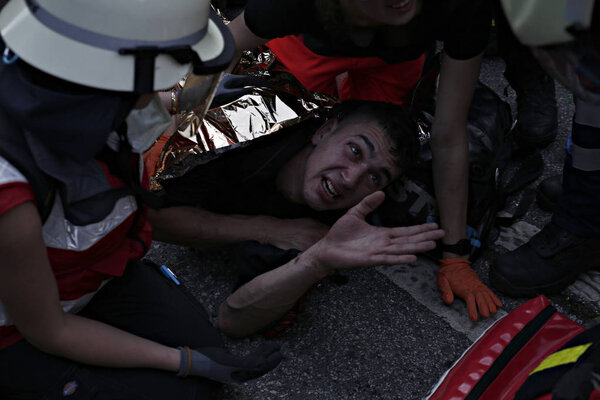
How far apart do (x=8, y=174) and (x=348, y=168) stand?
114cm

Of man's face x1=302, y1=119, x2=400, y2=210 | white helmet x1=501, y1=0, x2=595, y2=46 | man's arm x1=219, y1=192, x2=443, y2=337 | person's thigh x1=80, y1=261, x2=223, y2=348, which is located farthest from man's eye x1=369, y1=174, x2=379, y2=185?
white helmet x1=501, y1=0, x2=595, y2=46

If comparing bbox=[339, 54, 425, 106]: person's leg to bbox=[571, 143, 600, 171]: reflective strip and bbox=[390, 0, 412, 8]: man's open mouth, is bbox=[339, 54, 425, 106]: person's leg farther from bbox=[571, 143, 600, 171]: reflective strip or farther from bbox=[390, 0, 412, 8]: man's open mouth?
bbox=[571, 143, 600, 171]: reflective strip

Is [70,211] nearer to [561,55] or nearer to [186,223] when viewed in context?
[186,223]

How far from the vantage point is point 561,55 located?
40.7 inches

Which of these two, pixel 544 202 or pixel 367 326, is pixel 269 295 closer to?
pixel 367 326

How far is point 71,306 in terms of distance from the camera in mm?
1564

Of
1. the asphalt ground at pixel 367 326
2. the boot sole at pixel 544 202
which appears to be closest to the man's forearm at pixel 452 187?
the asphalt ground at pixel 367 326

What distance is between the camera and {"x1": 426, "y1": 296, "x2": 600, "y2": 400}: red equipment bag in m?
1.36

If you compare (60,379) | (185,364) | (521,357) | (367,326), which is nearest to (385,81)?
(367,326)

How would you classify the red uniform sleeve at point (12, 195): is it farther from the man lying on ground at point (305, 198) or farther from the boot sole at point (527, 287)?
the boot sole at point (527, 287)

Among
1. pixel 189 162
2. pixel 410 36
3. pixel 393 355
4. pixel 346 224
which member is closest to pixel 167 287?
pixel 189 162

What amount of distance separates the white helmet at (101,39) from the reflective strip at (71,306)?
1.94 feet

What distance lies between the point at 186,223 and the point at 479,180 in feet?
3.50

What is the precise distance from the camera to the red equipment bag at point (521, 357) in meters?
1.36
